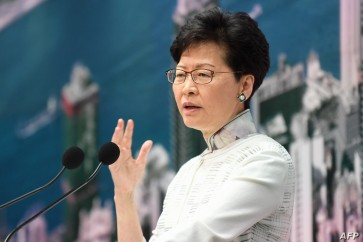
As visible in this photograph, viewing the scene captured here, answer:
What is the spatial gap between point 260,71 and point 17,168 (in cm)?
334

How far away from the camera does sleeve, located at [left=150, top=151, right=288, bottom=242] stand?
1683 mm

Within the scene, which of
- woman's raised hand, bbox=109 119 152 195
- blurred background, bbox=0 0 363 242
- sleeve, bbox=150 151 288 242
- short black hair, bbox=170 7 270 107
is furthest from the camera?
blurred background, bbox=0 0 363 242

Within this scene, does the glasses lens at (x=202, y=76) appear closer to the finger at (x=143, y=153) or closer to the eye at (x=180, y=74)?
the eye at (x=180, y=74)

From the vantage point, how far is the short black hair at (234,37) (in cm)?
188

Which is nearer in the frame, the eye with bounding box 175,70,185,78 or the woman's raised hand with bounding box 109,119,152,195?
the eye with bounding box 175,70,185,78

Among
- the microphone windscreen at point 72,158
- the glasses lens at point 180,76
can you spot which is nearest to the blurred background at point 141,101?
the glasses lens at point 180,76

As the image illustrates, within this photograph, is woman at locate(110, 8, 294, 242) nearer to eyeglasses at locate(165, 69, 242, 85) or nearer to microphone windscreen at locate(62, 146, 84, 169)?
eyeglasses at locate(165, 69, 242, 85)

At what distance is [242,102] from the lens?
6.42 feet

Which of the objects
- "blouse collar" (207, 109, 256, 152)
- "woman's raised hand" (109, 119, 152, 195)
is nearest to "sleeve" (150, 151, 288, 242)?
"blouse collar" (207, 109, 256, 152)

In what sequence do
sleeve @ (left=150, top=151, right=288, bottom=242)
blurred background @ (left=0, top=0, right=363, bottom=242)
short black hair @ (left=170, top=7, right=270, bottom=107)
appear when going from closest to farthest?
sleeve @ (left=150, top=151, right=288, bottom=242) → short black hair @ (left=170, top=7, right=270, bottom=107) → blurred background @ (left=0, top=0, right=363, bottom=242)

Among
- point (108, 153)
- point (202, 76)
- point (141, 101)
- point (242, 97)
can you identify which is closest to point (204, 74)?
point (202, 76)

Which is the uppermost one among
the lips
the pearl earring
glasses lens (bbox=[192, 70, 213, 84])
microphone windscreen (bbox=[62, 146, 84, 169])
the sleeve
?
glasses lens (bbox=[192, 70, 213, 84])

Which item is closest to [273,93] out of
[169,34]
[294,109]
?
[294,109]

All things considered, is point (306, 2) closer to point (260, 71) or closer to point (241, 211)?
point (260, 71)
